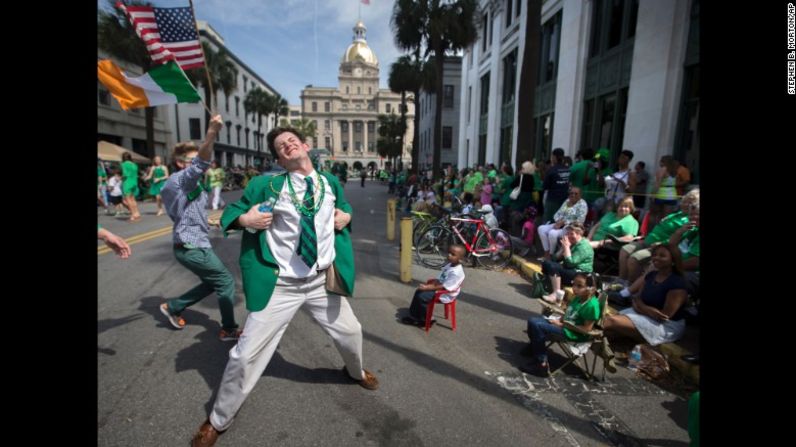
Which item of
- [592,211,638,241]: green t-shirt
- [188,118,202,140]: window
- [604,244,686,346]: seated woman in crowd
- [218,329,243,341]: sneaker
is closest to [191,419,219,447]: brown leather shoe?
[218,329,243,341]: sneaker

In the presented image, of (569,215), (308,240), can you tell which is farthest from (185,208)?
(569,215)

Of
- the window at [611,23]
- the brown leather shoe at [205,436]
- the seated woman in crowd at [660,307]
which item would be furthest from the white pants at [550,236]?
the window at [611,23]

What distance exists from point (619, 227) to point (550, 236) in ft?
3.45

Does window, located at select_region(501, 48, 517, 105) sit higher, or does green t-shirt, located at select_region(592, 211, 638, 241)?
window, located at select_region(501, 48, 517, 105)

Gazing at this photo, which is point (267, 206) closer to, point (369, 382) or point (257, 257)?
point (257, 257)

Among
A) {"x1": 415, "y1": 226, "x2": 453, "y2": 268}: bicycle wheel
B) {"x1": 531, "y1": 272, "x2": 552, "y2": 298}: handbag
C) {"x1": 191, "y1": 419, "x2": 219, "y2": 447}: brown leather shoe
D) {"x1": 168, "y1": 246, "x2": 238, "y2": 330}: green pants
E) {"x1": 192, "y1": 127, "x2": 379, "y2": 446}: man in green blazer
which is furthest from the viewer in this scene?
{"x1": 415, "y1": 226, "x2": 453, "y2": 268}: bicycle wheel

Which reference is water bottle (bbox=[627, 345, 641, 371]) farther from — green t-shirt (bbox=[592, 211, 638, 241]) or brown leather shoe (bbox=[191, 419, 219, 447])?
brown leather shoe (bbox=[191, 419, 219, 447])

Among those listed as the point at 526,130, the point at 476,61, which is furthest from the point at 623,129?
the point at 476,61

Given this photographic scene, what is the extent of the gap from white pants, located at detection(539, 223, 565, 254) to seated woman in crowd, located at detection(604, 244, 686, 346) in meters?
2.30

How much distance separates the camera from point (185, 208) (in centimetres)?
367

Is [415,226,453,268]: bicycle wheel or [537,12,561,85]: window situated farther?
[537,12,561,85]: window

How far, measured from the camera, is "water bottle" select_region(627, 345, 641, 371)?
11.7 feet

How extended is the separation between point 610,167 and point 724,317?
37.0 ft

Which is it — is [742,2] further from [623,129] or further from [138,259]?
[623,129]
